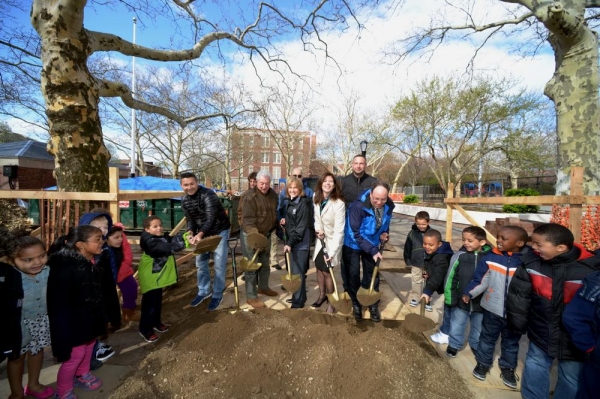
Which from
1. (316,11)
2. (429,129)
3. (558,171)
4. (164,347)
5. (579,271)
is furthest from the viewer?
(429,129)

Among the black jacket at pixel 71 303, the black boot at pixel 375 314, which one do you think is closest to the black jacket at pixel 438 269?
the black boot at pixel 375 314

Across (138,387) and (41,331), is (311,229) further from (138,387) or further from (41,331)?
(41,331)

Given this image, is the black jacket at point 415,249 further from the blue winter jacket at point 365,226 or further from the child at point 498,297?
the child at point 498,297

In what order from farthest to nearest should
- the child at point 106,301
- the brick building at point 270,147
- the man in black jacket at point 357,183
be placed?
the brick building at point 270,147, the man in black jacket at point 357,183, the child at point 106,301

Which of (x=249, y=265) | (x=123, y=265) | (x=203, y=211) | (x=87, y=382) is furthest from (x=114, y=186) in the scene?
(x=87, y=382)

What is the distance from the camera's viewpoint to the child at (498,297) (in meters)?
2.43

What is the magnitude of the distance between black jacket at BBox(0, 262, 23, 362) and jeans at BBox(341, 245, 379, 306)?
9.82 feet

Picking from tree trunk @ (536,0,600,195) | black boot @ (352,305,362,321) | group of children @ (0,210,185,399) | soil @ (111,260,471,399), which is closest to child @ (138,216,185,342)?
soil @ (111,260,471,399)

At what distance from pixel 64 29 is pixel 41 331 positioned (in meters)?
3.75

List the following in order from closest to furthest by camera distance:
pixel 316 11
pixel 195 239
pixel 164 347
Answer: pixel 164 347, pixel 195 239, pixel 316 11

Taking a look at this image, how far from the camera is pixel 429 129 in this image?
19562 mm

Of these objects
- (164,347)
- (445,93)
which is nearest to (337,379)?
(164,347)

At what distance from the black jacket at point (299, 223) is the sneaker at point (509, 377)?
2.25 meters

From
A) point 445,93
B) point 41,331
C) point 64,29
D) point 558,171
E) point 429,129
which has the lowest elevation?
point 41,331
